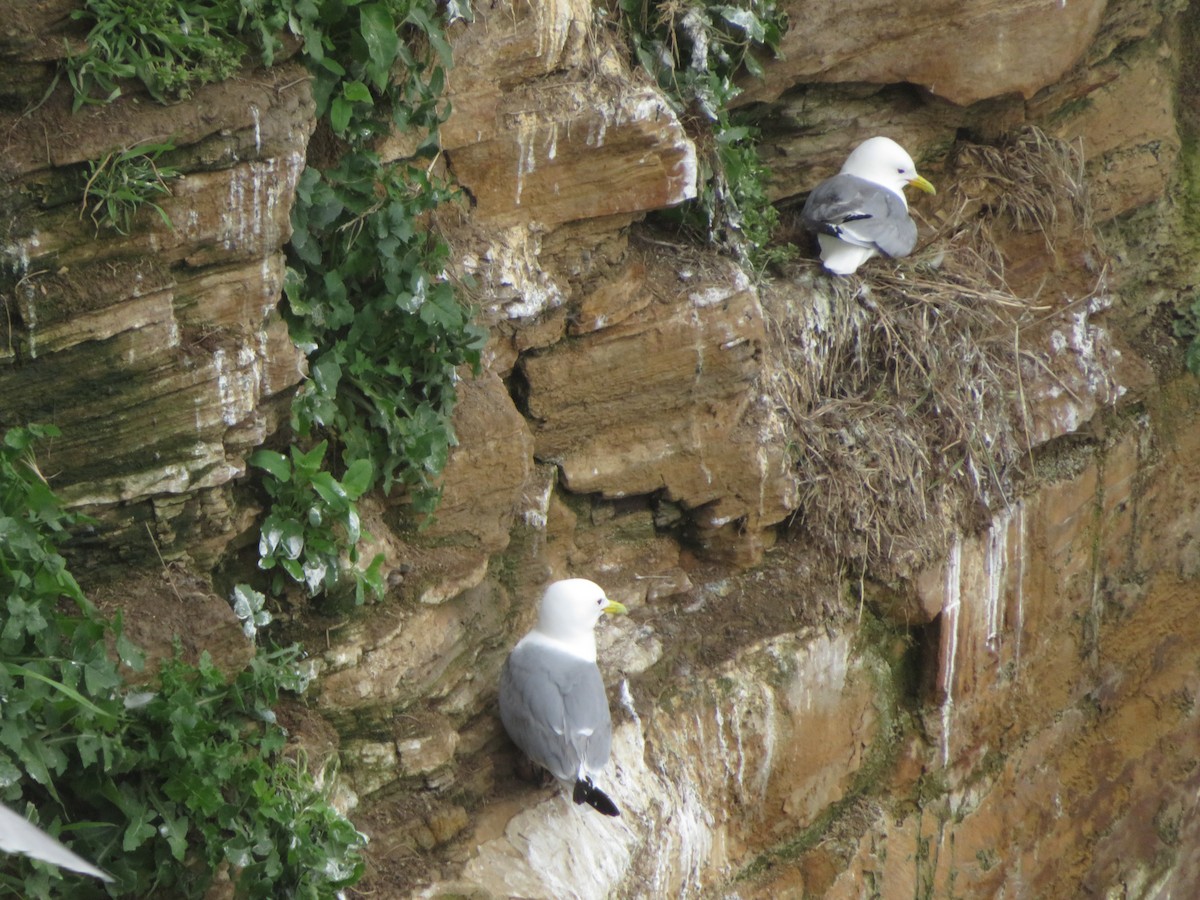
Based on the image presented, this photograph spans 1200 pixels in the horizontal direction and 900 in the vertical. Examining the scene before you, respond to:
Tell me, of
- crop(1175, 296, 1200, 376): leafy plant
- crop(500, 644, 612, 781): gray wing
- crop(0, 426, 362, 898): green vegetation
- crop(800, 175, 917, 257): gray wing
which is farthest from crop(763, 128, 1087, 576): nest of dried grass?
crop(0, 426, 362, 898): green vegetation

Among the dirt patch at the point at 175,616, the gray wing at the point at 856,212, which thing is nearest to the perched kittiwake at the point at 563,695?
the dirt patch at the point at 175,616

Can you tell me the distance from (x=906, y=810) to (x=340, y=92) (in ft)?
11.8

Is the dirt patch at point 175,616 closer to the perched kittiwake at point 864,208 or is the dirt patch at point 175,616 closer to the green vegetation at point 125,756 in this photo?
the green vegetation at point 125,756

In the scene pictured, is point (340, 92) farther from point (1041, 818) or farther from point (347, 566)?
point (1041, 818)

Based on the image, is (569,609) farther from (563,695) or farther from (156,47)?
(156,47)

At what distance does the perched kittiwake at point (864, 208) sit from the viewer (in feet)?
16.9

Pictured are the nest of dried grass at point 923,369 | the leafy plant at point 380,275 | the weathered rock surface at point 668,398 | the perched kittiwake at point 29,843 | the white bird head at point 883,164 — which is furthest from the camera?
the white bird head at point 883,164

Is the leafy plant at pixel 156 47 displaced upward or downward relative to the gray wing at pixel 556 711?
upward

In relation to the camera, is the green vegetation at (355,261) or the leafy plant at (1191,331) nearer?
the green vegetation at (355,261)

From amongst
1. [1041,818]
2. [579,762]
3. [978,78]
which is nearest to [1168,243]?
[978,78]

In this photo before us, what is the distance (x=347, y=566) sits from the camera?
11.4 ft

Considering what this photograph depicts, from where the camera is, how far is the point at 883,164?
17.4ft

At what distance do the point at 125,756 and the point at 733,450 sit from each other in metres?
2.47


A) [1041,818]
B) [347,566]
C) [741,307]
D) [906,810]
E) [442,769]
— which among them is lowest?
[1041,818]
